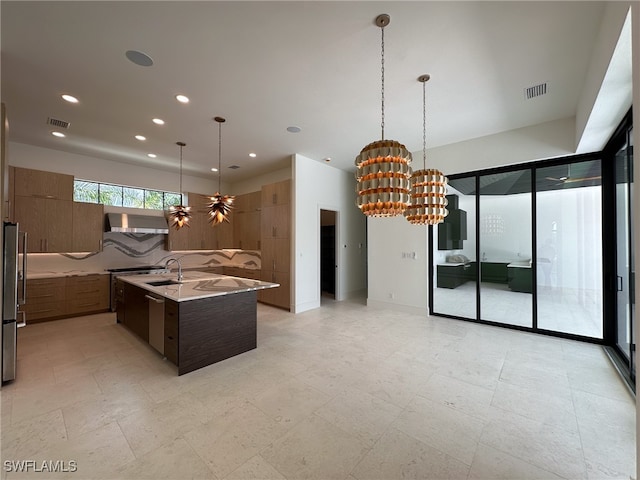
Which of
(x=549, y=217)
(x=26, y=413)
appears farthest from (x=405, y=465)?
(x=549, y=217)

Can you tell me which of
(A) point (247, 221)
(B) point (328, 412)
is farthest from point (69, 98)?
(B) point (328, 412)

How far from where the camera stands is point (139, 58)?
2.68 metres

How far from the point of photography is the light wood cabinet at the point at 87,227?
5.45 meters

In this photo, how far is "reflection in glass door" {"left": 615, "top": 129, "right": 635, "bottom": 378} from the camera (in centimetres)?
296

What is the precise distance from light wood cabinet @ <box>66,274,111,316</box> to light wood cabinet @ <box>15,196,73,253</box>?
0.71 meters

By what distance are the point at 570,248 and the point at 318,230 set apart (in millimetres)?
4575

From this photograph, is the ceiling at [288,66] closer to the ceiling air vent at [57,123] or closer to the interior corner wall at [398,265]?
the ceiling air vent at [57,123]

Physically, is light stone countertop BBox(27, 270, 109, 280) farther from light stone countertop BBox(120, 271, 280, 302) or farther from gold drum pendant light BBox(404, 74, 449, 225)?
gold drum pendant light BBox(404, 74, 449, 225)

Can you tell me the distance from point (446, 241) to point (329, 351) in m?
3.41

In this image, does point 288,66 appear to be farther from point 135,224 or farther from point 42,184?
point 42,184

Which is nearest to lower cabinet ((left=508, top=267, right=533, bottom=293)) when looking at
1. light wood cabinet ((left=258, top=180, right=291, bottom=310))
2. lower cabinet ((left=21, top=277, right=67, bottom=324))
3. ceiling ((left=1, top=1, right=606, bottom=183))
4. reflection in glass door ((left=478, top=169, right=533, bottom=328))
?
reflection in glass door ((left=478, top=169, right=533, bottom=328))

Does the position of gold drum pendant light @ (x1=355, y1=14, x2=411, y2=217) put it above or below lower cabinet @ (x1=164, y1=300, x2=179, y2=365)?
above

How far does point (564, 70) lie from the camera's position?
290 centimetres

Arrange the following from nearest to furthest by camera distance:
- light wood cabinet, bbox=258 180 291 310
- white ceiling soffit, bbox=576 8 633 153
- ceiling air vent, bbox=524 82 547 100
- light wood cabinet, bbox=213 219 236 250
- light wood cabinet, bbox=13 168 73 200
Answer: white ceiling soffit, bbox=576 8 633 153, ceiling air vent, bbox=524 82 547 100, light wood cabinet, bbox=13 168 73 200, light wood cabinet, bbox=258 180 291 310, light wood cabinet, bbox=213 219 236 250
